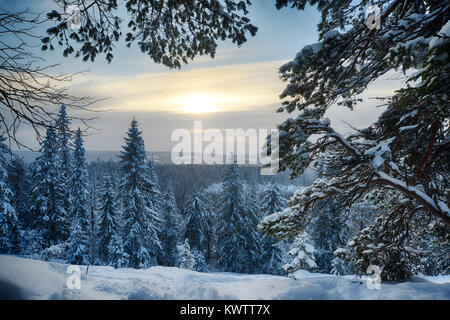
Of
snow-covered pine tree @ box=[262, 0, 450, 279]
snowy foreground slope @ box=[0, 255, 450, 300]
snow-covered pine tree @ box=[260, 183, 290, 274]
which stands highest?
snow-covered pine tree @ box=[262, 0, 450, 279]

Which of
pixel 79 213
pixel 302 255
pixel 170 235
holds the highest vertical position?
pixel 79 213

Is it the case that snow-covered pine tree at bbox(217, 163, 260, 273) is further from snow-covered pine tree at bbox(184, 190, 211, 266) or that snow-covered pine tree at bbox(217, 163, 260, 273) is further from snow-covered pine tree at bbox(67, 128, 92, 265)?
snow-covered pine tree at bbox(67, 128, 92, 265)

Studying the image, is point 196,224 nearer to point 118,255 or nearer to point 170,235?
point 170,235

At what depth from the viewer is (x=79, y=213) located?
24.8 m

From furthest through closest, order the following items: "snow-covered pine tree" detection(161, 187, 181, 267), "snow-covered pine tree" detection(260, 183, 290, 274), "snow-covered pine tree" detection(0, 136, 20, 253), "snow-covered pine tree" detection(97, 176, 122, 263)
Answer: "snow-covered pine tree" detection(161, 187, 181, 267) → "snow-covered pine tree" detection(260, 183, 290, 274) → "snow-covered pine tree" detection(97, 176, 122, 263) → "snow-covered pine tree" detection(0, 136, 20, 253)

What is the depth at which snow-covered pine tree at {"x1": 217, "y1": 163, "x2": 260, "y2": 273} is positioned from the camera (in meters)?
28.8

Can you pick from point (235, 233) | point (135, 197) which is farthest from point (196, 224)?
point (135, 197)

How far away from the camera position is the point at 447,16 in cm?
352

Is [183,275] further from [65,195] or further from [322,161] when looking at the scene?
[65,195]

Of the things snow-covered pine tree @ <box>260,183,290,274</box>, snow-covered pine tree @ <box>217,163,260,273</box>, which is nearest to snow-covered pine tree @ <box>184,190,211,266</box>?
snow-covered pine tree @ <box>217,163,260,273</box>

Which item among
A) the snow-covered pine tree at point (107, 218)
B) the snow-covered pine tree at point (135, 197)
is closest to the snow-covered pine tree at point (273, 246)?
the snow-covered pine tree at point (135, 197)

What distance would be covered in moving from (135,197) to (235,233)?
14019 mm

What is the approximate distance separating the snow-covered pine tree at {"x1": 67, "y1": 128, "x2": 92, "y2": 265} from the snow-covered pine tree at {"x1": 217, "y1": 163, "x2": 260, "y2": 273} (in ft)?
50.1
